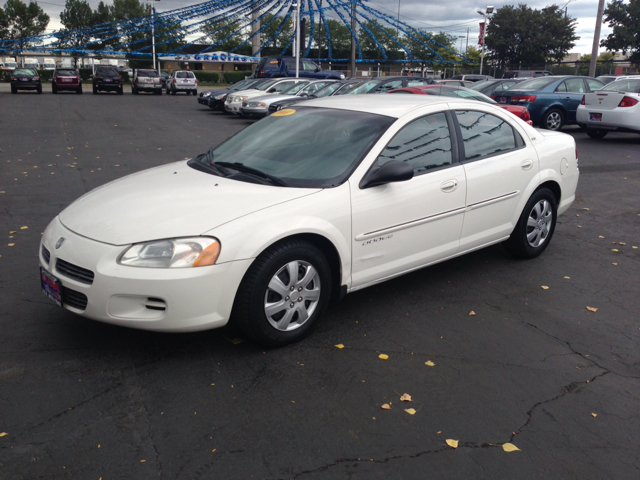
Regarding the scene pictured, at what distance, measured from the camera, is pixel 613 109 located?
46.9 feet

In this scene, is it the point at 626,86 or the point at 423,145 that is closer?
the point at 423,145

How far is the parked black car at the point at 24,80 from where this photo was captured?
32.2 m

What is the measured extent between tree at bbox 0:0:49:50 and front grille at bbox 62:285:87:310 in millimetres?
105396

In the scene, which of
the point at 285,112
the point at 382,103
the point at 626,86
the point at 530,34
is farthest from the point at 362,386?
the point at 530,34

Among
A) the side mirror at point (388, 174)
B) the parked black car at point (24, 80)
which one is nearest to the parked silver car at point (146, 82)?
the parked black car at point (24, 80)

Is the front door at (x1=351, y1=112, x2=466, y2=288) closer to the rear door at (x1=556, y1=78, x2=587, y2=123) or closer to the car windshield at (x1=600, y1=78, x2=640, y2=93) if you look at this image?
the car windshield at (x1=600, y1=78, x2=640, y2=93)

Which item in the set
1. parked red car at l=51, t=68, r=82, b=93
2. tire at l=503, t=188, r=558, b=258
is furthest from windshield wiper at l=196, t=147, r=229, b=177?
parked red car at l=51, t=68, r=82, b=93

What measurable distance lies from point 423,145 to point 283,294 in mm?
1735

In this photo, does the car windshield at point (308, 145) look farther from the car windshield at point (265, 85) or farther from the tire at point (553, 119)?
the car windshield at point (265, 85)

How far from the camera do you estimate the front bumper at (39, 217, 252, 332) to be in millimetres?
3299

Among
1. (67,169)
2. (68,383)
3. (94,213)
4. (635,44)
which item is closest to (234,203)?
(94,213)

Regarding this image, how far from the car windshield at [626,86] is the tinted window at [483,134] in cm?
1181

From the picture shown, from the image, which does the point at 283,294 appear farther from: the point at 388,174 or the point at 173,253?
the point at 388,174

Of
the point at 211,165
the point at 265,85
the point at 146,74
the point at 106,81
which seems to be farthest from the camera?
the point at 146,74
